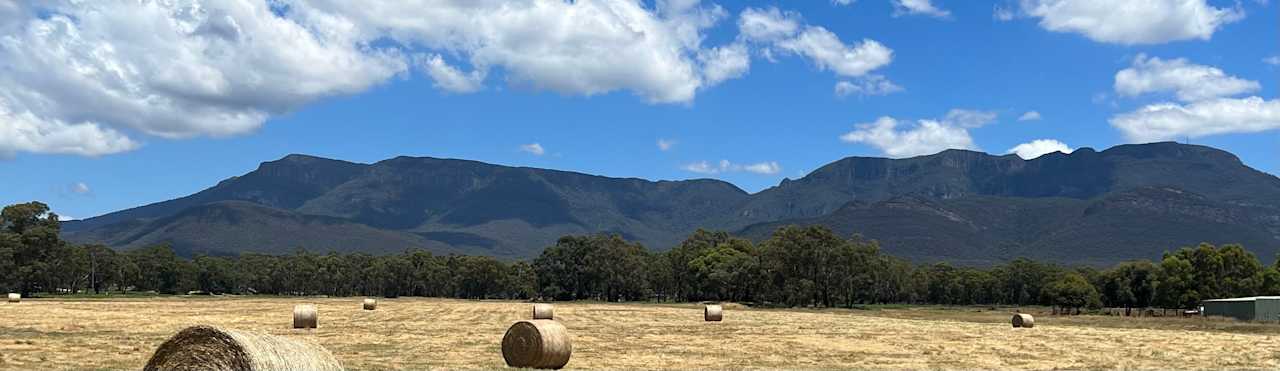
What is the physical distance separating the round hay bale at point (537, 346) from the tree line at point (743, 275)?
3796 inches

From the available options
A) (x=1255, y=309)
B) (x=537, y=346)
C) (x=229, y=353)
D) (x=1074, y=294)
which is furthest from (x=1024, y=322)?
(x=1074, y=294)

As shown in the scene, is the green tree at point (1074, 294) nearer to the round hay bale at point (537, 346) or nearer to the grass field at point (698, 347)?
the grass field at point (698, 347)

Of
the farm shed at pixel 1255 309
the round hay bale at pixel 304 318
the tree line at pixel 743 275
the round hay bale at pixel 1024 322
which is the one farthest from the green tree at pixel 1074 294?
the round hay bale at pixel 304 318

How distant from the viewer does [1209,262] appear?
106 m

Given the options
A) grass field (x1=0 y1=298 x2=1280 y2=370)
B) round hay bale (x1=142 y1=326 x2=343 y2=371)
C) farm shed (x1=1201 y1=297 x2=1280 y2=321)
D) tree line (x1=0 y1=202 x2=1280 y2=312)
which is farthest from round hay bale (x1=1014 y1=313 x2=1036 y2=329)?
tree line (x1=0 y1=202 x2=1280 y2=312)

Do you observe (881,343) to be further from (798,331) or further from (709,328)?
(709,328)

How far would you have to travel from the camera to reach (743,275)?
13725 cm

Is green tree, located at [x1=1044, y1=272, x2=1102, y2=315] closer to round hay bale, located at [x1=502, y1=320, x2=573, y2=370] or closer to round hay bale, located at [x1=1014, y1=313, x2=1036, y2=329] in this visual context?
round hay bale, located at [x1=1014, y1=313, x2=1036, y2=329]

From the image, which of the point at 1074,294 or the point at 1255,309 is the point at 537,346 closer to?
the point at 1255,309

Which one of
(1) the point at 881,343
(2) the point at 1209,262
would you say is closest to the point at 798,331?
(1) the point at 881,343

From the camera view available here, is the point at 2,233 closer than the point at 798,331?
No

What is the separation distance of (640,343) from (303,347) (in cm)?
1839

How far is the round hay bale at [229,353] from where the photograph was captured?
18.4 meters

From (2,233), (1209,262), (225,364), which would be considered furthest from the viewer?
(2,233)
